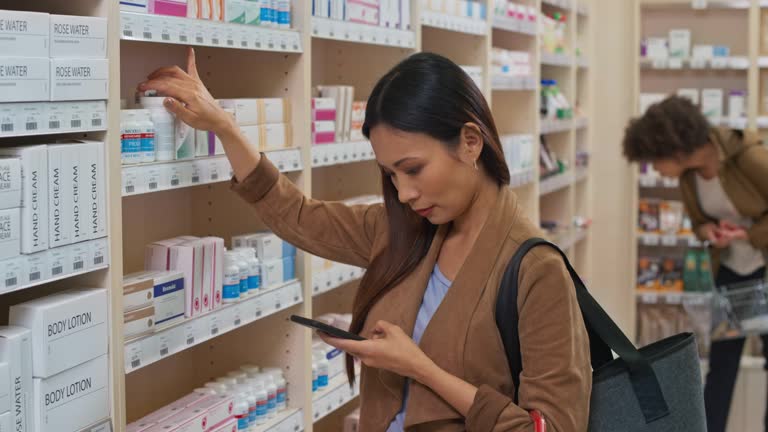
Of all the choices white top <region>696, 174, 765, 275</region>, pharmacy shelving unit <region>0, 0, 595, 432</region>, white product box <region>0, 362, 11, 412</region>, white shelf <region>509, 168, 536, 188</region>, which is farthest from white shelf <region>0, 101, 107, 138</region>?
Result: white top <region>696, 174, 765, 275</region>

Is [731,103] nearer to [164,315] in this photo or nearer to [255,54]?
[255,54]

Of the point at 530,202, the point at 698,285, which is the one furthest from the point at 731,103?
the point at 530,202

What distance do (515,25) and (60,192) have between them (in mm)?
3708

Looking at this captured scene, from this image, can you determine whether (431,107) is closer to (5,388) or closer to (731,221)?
(5,388)

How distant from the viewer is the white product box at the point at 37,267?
2.06 metres

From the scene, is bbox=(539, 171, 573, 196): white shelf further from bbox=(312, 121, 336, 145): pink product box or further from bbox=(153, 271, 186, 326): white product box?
bbox=(153, 271, 186, 326): white product box

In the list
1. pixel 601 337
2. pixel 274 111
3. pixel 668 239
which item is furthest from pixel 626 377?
pixel 668 239

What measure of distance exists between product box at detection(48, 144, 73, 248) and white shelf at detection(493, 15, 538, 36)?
325cm

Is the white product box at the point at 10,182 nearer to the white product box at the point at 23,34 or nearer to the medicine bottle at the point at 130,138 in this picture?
the white product box at the point at 23,34

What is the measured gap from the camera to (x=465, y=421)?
79.4 inches

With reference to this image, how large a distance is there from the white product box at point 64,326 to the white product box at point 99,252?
0.07 meters

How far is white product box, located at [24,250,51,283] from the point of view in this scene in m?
2.06

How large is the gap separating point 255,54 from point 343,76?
0.97 m

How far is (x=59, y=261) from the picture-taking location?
7.04 feet
